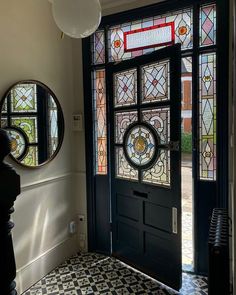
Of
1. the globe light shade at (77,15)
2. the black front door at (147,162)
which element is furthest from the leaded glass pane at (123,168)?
the globe light shade at (77,15)

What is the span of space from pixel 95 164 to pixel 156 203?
851mm

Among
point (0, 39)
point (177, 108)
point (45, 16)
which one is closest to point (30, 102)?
point (0, 39)

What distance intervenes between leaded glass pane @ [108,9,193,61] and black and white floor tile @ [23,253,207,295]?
210cm

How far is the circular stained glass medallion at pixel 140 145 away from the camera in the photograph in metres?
2.52

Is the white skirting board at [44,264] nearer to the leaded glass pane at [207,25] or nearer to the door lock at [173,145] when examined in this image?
the door lock at [173,145]

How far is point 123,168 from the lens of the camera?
2.78m

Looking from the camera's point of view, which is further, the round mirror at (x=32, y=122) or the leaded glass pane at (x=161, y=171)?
the leaded glass pane at (x=161, y=171)

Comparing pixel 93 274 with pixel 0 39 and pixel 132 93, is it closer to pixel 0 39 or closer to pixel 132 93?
pixel 132 93

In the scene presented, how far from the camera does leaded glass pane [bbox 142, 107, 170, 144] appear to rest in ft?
7.82

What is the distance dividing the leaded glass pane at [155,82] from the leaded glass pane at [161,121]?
0.35 ft

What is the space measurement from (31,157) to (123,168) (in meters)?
0.90

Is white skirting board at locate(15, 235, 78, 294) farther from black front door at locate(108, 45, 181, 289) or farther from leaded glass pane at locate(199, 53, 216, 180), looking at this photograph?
leaded glass pane at locate(199, 53, 216, 180)

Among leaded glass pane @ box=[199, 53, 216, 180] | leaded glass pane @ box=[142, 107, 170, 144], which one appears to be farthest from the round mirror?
leaded glass pane @ box=[199, 53, 216, 180]

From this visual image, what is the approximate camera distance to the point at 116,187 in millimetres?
2852
